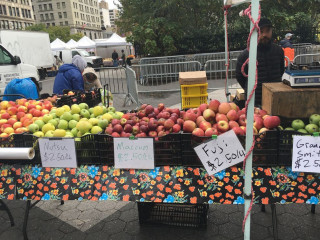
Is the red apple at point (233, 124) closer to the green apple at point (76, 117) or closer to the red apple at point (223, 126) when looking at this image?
the red apple at point (223, 126)

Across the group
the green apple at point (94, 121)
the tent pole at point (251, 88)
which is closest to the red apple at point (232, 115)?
the tent pole at point (251, 88)

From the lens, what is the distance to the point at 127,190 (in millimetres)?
2451

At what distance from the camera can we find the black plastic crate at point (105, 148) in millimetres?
2494

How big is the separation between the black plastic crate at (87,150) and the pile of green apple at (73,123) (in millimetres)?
234

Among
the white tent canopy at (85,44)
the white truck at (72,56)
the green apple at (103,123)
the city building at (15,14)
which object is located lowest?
the green apple at (103,123)

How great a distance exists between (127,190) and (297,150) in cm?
137

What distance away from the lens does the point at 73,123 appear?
9.83 ft

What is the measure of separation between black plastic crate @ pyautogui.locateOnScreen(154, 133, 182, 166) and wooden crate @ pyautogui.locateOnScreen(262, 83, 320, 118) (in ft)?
2.95

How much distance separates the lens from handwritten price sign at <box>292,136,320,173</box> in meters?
2.11

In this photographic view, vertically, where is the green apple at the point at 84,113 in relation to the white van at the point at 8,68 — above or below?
below

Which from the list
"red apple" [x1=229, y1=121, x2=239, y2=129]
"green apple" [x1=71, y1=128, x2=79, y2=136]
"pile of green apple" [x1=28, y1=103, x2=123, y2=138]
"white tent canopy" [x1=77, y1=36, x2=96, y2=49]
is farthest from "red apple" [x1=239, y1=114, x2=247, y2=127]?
"white tent canopy" [x1=77, y1=36, x2=96, y2=49]

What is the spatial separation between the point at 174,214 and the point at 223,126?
133 cm

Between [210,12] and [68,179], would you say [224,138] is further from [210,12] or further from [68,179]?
[210,12]

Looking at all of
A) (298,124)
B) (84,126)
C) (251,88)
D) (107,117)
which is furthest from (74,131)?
(298,124)
